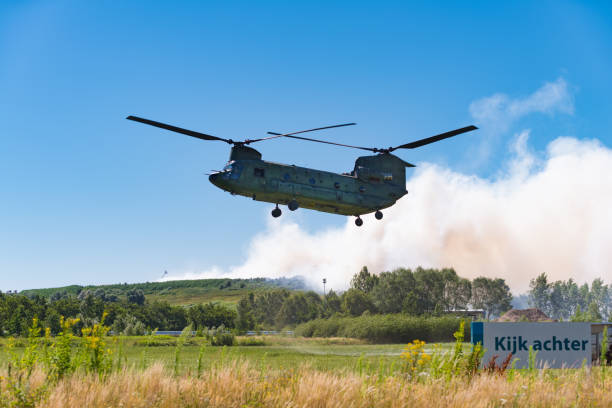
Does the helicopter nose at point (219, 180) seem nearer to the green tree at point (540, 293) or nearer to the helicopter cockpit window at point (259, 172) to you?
the helicopter cockpit window at point (259, 172)

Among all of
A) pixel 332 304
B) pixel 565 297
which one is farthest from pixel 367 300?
pixel 565 297

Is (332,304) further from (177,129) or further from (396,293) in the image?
(177,129)

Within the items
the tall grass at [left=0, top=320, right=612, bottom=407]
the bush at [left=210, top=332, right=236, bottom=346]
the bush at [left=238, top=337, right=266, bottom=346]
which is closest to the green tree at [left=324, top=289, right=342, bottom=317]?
the bush at [left=238, top=337, right=266, bottom=346]

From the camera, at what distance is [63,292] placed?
650ft

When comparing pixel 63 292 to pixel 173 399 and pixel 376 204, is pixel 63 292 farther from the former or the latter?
pixel 173 399

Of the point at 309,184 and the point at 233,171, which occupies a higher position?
the point at 233,171

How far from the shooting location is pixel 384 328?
48.4 meters

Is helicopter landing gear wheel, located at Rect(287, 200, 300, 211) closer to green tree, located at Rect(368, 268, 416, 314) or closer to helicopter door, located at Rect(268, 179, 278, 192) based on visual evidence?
helicopter door, located at Rect(268, 179, 278, 192)

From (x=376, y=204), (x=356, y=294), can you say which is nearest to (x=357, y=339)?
(x=356, y=294)

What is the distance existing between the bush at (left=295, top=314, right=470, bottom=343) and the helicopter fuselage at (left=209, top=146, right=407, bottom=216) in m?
20.3

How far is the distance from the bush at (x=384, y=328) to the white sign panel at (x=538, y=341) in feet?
94.2

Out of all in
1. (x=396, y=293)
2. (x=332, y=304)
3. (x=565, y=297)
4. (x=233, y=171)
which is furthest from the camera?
(x=565, y=297)

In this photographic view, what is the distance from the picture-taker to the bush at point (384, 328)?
47.7m

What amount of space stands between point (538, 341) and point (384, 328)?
3040 cm
